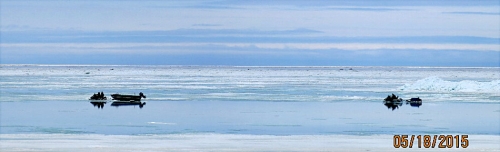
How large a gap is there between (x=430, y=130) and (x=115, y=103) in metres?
13.0

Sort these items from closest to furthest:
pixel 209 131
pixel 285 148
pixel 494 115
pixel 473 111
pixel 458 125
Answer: pixel 285 148 → pixel 209 131 → pixel 458 125 → pixel 494 115 → pixel 473 111

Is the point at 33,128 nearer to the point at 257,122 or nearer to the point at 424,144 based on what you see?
the point at 257,122

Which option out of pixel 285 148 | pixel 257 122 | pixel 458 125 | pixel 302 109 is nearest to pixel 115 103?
pixel 302 109

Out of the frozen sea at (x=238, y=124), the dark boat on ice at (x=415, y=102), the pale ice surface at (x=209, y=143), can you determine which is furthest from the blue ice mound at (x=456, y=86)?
the pale ice surface at (x=209, y=143)

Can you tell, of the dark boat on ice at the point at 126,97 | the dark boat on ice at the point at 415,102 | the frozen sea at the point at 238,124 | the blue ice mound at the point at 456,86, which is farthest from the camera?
the blue ice mound at the point at 456,86

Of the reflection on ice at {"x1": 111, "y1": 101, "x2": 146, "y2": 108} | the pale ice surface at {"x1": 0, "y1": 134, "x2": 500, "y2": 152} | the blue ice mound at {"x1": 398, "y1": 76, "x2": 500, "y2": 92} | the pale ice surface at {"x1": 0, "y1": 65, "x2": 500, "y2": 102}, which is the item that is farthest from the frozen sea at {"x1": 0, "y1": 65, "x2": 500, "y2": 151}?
the blue ice mound at {"x1": 398, "y1": 76, "x2": 500, "y2": 92}

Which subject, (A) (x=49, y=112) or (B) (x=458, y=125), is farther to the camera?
(A) (x=49, y=112)

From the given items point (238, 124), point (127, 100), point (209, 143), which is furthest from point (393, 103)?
point (209, 143)

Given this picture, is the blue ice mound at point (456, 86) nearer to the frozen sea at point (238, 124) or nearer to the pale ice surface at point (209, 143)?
the frozen sea at point (238, 124)

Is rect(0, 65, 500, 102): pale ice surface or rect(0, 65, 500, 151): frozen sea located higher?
rect(0, 65, 500, 102): pale ice surface

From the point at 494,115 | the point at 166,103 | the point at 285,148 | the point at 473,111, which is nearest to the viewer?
the point at 285,148

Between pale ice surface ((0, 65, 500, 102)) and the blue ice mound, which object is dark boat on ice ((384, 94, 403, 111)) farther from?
the blue ice mound

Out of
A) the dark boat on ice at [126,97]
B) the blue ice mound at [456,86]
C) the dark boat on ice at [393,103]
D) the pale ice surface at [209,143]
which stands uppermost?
the blue ice mound at [456,86]

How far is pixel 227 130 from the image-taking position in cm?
1661
